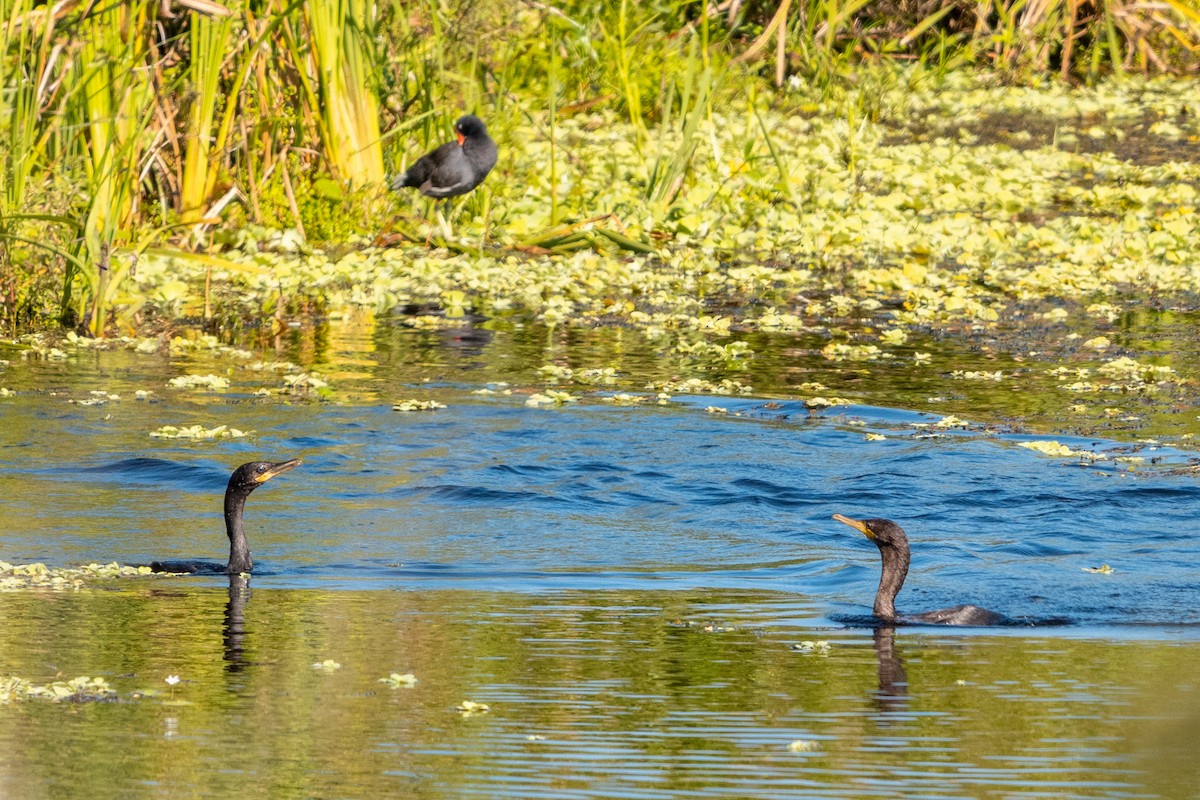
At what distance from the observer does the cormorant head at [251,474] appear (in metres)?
7.72

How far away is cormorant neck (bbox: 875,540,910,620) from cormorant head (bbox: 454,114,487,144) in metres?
8.19

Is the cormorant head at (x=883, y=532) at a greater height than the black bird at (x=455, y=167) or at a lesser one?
lesser

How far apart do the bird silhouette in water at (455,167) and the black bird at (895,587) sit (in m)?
7.67

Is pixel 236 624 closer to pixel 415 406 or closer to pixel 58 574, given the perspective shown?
pixel 58 574

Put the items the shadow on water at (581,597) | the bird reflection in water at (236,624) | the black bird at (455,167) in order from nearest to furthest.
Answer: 1. the shadow on water at (581,597)
2. the bird reflection in water at (236,624)
3. the black bird at (455,167)

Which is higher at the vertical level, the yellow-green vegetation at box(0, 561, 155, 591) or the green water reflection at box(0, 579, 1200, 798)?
the green water reflection at box(0, 579, 1200, 798)

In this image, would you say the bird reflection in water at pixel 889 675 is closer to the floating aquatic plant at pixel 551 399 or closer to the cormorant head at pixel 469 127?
the floating aquatic plant at pixel 551 399

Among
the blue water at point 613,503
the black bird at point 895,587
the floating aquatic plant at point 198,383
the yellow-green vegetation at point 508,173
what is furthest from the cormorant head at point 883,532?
the yellow-green vegetation at point 508,173

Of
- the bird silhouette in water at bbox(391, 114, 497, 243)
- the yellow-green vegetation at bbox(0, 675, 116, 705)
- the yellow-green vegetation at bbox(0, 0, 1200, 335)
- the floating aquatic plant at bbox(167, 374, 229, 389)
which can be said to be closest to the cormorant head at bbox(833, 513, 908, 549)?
the yellow-green vegetation at bbox(0, 675, 116, 705)

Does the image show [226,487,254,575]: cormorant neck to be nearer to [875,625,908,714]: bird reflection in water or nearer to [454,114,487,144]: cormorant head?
[875,625,908,714]: bird reflection in water

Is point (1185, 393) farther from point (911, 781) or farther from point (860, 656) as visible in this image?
point (911, 781)

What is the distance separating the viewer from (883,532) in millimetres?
7238

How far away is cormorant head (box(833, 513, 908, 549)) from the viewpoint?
283 inches

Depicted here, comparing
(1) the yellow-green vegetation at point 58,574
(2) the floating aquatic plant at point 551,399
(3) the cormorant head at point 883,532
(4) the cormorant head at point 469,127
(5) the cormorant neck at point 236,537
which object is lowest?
(1) the yellow-green vegetation at point 58,574
